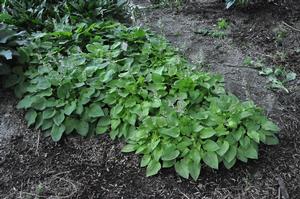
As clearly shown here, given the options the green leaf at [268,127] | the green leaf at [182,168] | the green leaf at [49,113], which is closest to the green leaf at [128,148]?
the green leaf at [182,168]

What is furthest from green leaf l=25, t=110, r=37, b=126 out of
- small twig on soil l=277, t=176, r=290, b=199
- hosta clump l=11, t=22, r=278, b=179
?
small twig on soil l=277, t=176, r=290, b=199

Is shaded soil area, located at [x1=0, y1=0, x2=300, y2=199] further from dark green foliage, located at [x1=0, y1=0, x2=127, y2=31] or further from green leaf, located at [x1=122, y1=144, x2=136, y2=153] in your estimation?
dark green foliage, located at [x1=0, y1=0, x2=127, y2=31]

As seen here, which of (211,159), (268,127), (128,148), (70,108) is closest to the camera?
(211,159)

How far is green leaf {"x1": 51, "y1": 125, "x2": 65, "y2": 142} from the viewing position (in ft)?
10.2

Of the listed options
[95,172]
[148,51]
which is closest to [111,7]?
[148,51]

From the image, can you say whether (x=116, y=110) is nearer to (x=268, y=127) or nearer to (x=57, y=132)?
(x=57, y=132)

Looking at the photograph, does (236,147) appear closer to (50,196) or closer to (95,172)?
(95,172)

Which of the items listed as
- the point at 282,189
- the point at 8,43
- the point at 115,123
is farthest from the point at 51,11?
the point at 282,189

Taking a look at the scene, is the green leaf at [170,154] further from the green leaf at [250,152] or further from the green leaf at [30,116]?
the green leaf at [30,116]

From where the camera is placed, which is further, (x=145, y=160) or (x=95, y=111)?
(x=95, y=111)

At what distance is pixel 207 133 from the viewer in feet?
9.19

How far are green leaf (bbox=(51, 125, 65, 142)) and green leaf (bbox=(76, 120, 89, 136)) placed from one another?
12 centimetres

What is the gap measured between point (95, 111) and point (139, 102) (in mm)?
357

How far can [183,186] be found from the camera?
2814 mm
